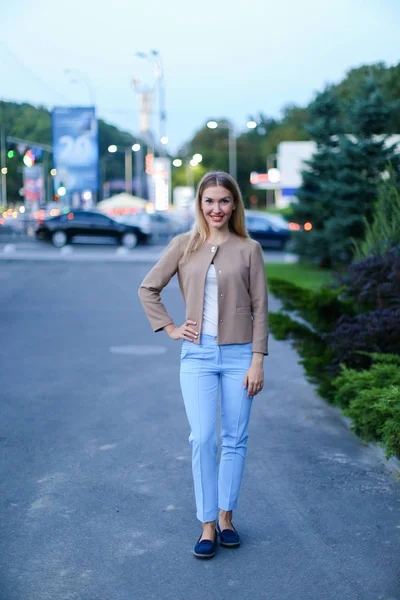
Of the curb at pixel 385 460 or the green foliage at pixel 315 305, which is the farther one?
the green foliage at pixel 315 305

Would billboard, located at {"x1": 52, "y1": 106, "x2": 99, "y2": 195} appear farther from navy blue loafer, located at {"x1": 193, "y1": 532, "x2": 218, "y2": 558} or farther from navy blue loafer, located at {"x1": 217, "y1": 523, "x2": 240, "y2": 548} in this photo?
navy blue loafer, located at {"x1": 193, "y1": 532, "x2": 218, "y2": 558}

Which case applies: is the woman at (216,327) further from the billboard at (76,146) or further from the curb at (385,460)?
the billboard at (76,146)

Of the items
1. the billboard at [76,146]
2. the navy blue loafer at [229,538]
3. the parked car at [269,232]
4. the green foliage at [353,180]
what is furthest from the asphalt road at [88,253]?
the navy blue loafer at [229,538]

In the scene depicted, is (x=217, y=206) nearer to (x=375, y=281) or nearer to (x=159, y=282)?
(x=159, y=282)

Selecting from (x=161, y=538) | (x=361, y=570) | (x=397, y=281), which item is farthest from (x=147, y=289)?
(x=397, y=281)

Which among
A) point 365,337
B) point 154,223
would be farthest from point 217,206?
point 154,223

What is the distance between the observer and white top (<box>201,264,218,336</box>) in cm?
457

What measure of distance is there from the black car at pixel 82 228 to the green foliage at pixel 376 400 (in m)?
34.1

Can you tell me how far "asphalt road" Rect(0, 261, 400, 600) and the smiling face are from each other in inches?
68.5

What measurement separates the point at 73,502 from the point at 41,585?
1.30 m

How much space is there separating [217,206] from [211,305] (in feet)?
1.69

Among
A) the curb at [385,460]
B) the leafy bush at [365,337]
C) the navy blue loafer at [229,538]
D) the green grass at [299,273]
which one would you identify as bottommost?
the green grass at [299,273]

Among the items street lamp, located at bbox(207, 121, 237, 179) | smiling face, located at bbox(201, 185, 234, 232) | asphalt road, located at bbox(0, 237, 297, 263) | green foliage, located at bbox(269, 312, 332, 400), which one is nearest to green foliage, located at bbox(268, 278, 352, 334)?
green foliage, located at bbox(269, 312, 332, 400)

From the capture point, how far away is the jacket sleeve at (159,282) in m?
4.68
